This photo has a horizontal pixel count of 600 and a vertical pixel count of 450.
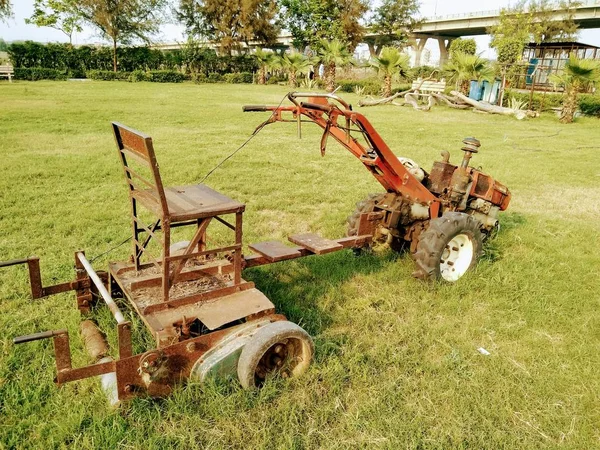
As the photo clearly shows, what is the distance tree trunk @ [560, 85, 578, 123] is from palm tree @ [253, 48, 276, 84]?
25132 mm

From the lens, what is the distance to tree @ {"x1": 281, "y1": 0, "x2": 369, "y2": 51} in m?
46.2

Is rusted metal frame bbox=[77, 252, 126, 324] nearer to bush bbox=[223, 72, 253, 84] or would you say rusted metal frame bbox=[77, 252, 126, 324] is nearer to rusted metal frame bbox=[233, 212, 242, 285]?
rusted metal frame bbox=[233, 212, 242, 285]

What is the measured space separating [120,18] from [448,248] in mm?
48098

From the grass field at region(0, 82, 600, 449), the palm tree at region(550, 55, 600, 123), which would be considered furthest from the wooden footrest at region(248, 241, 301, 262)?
the palm tree at region(550, 55, 600, 123)

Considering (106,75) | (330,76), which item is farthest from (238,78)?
(330,76)

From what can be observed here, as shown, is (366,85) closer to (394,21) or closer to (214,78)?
(214,78)

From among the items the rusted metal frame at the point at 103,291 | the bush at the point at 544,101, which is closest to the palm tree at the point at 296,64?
the bush at the point at 544,101

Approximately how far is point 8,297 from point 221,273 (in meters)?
1.96

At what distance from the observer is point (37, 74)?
34125 mm

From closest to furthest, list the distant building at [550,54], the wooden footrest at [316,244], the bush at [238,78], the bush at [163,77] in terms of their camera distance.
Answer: the wooden footrest at [316,244] → the distant building at [550,54] → the bush at [163,77] → the bush at [238,78]

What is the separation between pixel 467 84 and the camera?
2552cm

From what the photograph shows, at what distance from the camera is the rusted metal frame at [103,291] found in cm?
288

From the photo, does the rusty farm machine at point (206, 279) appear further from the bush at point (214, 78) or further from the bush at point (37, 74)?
the bush at point (214, 78)

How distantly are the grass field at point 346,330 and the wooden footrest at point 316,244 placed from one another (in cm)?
48
